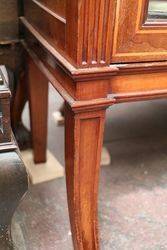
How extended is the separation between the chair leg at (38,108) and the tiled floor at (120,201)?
0.41ft

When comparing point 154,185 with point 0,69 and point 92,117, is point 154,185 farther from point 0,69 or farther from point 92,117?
point 0,69

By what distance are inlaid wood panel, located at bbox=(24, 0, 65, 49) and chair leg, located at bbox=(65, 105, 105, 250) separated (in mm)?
138

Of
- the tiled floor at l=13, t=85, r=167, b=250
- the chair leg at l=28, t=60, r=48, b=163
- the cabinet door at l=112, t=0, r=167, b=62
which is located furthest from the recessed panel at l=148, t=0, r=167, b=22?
the tiled floor at l=13, t=85, r=167, b=250

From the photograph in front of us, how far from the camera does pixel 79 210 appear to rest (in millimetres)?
750

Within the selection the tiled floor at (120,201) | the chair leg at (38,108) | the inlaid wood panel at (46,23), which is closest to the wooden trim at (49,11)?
the inlaid wood panel at (46,23)

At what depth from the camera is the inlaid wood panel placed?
0.67m

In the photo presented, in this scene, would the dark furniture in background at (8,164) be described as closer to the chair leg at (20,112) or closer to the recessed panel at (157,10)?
the recessed panel at (157,10)

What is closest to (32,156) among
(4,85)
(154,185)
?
(154,185)

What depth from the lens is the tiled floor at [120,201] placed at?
95 centimetres

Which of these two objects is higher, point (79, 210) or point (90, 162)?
point (90, 162)

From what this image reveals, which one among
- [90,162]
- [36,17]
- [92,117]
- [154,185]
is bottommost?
[154,185]

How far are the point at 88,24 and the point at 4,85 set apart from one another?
18 cm

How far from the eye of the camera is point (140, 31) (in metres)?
0.62

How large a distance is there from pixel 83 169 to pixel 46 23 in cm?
32
